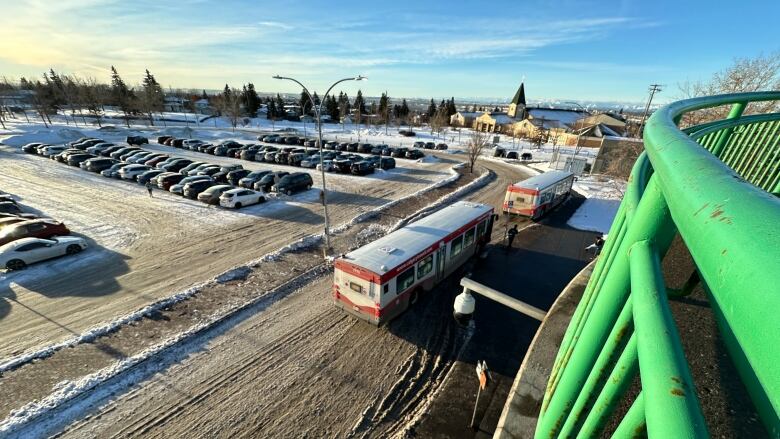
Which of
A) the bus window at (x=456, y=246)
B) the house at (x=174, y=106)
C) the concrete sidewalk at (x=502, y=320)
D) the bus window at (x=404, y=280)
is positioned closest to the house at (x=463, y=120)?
the house at (x=174, y=106)

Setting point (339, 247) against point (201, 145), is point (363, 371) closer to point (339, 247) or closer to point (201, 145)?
point (339, 247)

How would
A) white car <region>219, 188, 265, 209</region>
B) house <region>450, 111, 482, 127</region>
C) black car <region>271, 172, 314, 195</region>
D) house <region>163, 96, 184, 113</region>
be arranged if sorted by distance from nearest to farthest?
white car <region>219, 188, 265, 209</region>
black car <region>271, 172, 314, 195</region>
house <region>450, 111, 482, 127</region>
house <region>163, 96, 184, 113</region>

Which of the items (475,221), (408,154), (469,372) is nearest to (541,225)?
(475,221)

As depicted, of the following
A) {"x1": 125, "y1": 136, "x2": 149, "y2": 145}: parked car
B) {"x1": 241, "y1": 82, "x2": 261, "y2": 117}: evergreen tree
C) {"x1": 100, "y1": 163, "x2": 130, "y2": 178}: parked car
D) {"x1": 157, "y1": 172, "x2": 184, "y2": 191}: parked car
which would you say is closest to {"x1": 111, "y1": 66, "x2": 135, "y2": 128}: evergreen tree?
{"x1": 241, "y1": 82, "x2": 261, "y2": 117}: evergreen tree

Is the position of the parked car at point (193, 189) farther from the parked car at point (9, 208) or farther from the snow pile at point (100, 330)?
the snow pile at point (100, 330)

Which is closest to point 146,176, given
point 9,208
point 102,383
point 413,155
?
point 9,208

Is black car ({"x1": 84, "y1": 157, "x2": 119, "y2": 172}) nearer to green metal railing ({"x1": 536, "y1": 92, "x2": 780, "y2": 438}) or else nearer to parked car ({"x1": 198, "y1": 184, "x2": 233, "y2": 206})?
parked car ({"x1": 198, "y1": 184, "x2": 233, "y2": 206})
